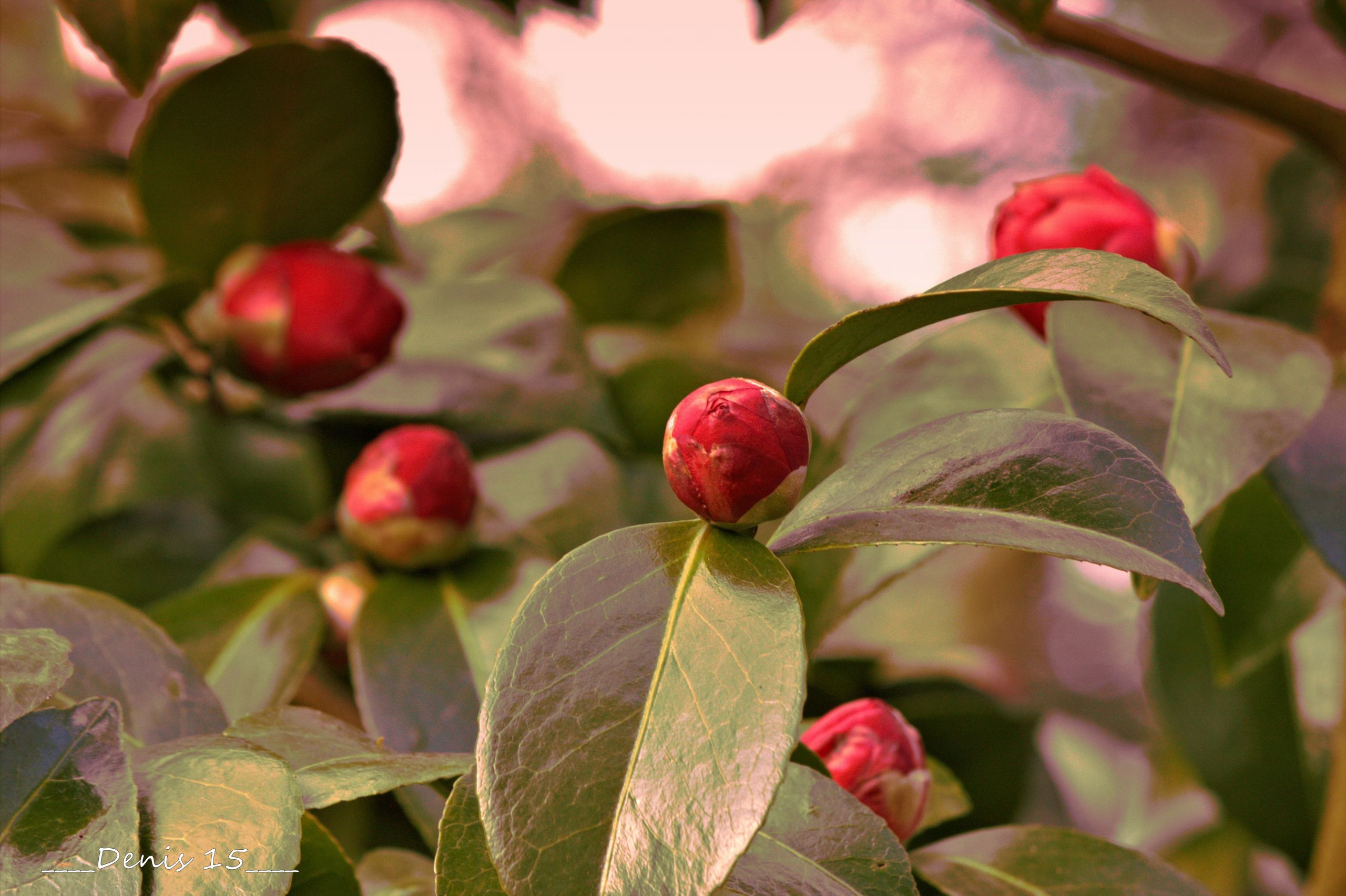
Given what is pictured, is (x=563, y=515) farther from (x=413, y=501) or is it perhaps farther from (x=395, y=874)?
(x=395, y=874)

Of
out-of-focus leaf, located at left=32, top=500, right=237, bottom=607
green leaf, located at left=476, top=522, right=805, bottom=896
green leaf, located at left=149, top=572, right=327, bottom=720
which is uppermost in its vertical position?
green leaf, located at left=476, top=522, right=805, bottom=896

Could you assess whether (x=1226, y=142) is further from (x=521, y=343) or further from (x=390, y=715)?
(x=390, y=715)

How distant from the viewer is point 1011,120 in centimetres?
265

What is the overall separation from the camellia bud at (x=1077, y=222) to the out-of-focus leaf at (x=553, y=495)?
0.27m

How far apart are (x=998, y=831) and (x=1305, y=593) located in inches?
13.4

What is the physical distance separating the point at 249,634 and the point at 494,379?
226 millimetres

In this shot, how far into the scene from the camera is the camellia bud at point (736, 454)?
345 mm

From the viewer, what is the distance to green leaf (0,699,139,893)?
11.9 inches

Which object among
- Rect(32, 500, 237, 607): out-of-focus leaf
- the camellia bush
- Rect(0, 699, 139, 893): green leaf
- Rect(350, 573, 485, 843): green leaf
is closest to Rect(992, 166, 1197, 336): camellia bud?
the camellia bush

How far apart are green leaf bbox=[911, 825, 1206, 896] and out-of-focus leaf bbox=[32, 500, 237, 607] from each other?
1.80 ft

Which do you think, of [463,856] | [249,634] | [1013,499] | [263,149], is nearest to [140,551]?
[249,634]

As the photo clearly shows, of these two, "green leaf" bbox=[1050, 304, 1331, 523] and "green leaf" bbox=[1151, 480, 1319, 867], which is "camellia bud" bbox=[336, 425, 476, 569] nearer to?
"green leaf" bbox=[1050, 304, 1331, 523]

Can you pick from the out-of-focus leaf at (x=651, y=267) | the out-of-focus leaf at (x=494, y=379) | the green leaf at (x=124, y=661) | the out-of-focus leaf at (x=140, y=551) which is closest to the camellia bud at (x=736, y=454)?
the green leaf at (x=124, y=661)

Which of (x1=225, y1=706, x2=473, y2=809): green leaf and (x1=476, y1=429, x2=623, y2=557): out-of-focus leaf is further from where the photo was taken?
(x1=476, y1=429, x2=623, y2=557): out-of-focus leaf
